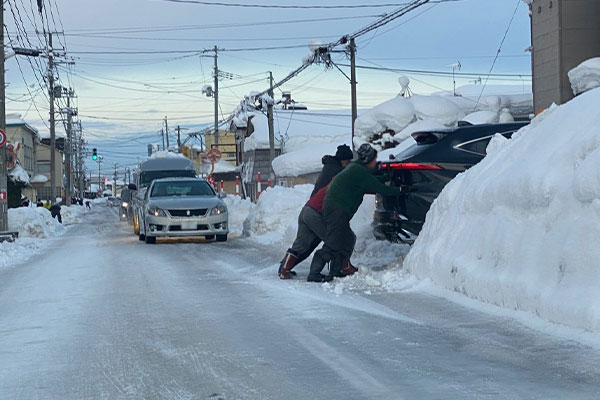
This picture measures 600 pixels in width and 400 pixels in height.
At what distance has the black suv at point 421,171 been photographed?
11.8 meters

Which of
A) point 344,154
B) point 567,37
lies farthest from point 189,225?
point 567,37

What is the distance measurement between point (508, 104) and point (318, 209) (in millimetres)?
30786

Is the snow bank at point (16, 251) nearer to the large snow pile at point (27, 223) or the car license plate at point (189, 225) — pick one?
the car license plate at point (189, 225)

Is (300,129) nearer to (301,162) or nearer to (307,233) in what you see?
(301,162)

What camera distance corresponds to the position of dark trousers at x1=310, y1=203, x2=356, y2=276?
1126 cm

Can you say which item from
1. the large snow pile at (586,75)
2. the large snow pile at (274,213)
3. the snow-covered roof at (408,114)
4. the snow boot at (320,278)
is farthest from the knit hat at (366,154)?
the snow-covered roof at (408,114)

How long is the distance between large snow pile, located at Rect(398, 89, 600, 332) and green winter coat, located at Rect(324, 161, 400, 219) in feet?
2.80

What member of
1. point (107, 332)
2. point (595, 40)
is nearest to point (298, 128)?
point (595, 40)

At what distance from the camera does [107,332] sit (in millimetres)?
7938

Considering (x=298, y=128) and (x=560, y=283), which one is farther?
(x=298, y=128)

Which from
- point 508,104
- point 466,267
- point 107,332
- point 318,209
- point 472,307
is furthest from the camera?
point 508,104

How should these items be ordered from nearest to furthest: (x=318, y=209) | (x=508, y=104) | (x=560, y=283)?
(x=560, y=283) → (x=318, y=209) → (x=508, y=104)

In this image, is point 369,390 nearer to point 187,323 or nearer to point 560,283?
point 560,283

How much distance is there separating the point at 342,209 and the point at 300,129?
58814mm
